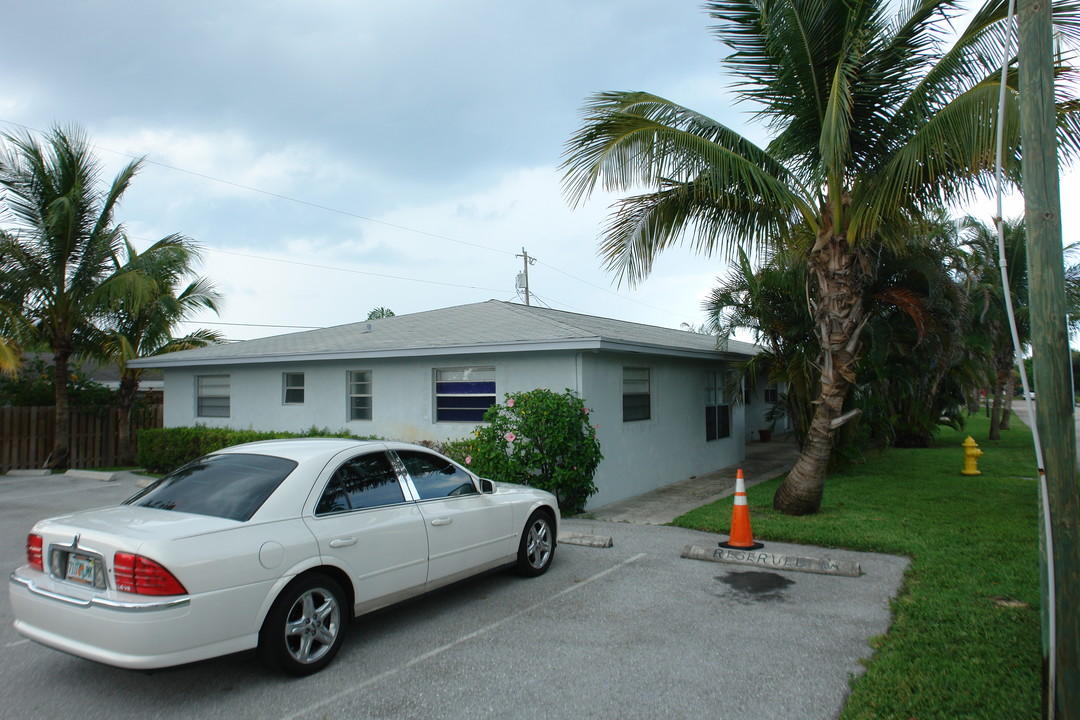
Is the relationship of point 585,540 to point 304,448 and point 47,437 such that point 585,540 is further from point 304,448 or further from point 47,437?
point 47,437

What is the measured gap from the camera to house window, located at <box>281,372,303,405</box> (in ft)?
48.4

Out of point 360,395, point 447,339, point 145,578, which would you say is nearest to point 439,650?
point 145,578

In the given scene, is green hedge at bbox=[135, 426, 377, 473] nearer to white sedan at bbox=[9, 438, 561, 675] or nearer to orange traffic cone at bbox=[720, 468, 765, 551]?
orange traffic cone at bbox=[720, 468, 765, 551]

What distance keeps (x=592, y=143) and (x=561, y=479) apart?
15.3 ft

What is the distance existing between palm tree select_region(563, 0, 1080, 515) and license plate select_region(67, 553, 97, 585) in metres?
6.89

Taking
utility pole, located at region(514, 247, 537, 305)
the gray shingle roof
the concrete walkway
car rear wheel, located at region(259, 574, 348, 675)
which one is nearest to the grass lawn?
the concrete walkway

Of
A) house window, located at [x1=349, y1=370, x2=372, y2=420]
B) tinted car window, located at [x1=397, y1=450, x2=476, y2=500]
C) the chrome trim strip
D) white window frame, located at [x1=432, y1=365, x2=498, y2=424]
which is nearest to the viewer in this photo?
the chrome trim strip

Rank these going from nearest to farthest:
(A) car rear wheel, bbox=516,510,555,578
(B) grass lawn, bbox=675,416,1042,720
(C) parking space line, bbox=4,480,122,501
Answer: (B) grass lawn, bbox=675,416,1042,720 < (A) car rear wheel, bbox=516,510,555,578 < (C) parking space line, bbox=4,480,122,501

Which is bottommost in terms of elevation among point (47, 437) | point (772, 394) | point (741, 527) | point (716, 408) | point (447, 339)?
point (741, 527)

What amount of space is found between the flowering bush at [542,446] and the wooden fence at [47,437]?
1352cm

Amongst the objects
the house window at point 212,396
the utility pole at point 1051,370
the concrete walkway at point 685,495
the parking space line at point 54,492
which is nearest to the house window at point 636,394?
the concrete walkway at point 685,495

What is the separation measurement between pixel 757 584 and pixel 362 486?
3906 mm

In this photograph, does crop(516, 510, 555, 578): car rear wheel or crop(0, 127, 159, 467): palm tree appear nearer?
crop(516, 510, 555, 578): car rear wheel

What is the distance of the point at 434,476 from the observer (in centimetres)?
606
